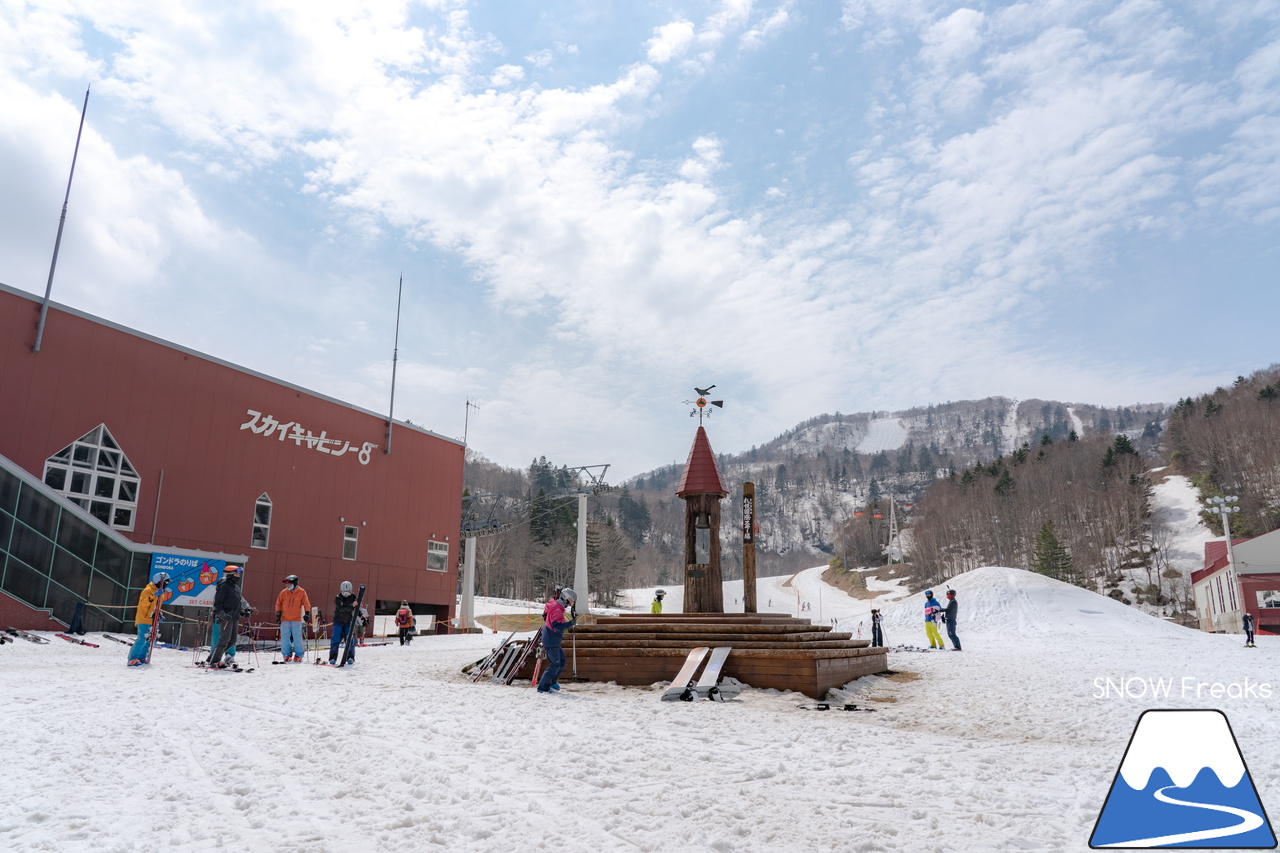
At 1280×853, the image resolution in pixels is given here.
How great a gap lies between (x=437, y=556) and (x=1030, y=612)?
2834 cm

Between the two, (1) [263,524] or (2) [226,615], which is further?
(1) [263,524]

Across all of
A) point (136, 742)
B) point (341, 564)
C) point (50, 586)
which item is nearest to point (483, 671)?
point (136, 742)

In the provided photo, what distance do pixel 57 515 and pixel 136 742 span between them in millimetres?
16432

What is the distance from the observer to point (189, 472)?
24234 millimetres

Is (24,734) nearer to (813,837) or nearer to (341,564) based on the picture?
(813,837)

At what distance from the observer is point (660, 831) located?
15.3 ft

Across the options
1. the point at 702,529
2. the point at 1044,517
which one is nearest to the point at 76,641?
the point at 702,529

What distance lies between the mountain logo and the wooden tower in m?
12.3

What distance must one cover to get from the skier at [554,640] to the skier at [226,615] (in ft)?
19.5

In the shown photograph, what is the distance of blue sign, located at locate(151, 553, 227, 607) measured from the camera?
21.1m

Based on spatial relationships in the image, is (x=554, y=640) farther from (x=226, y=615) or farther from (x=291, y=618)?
(x=291, y=618)

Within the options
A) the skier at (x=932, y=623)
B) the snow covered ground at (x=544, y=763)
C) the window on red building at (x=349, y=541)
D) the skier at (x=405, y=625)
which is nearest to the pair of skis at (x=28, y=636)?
the snow covered ground at (x=544, y=763)

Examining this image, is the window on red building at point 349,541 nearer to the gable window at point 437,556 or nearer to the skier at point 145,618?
the gable window at point 437,556

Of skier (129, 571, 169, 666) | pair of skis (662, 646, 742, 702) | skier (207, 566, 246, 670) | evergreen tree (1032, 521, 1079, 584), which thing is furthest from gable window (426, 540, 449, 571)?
evergreen tree (1032, 521, 1079, 584)
